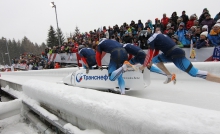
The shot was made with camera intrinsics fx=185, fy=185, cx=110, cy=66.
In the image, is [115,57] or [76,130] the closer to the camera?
[76,130]

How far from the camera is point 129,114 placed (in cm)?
126

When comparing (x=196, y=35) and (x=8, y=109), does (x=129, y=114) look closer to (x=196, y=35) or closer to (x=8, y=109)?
(x=8, y=109)

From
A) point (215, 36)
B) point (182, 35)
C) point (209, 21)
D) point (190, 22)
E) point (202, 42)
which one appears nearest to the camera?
point (215, 36)

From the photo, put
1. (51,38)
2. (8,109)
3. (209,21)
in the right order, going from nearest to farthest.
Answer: (8,109) < (209,21) < (51,38)

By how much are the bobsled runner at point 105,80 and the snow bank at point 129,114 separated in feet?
4.94

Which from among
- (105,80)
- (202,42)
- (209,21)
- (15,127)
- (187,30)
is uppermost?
(209,21)

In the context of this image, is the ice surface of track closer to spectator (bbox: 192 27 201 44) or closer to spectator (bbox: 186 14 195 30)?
spectator (bbox: 192 27 201 44)

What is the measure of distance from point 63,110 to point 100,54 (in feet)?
6.13

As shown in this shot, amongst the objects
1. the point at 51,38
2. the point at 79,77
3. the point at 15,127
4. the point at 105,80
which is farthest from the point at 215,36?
the point at 51,38

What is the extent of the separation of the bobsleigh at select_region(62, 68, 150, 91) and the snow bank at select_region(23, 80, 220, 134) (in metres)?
1.51

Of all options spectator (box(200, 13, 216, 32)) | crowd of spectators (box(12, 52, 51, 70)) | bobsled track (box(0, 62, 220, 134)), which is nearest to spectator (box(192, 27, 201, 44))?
spectator (box(200, 13, 216, 32))

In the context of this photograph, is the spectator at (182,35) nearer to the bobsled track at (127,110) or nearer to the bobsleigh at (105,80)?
the bobsled track at (127,110)

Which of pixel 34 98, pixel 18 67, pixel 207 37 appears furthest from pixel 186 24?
pixel 18 67

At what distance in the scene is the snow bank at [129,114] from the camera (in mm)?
995
